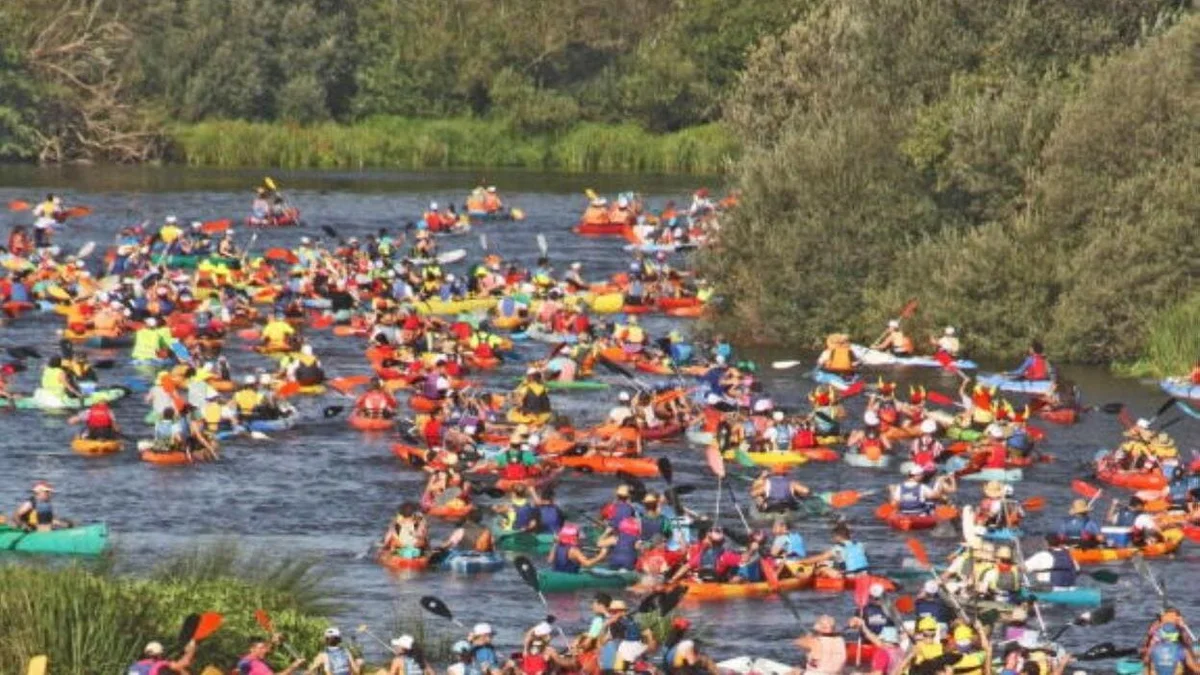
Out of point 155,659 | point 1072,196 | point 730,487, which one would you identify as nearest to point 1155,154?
point 1072,196

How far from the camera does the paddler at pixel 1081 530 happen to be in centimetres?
4509

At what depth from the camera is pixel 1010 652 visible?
34.2 metres

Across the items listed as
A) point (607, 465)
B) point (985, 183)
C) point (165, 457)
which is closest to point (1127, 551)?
point (607, 465)

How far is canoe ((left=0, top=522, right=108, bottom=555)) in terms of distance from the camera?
43.1 meters

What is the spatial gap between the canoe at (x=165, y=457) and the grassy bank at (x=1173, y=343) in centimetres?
2296

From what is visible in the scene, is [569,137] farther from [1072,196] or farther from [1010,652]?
[1010,652]

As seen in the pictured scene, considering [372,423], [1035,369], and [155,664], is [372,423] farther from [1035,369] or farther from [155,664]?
[155,664]

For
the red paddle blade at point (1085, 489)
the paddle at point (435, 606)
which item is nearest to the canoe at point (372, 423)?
the red paddle blade at point (1085, 489)

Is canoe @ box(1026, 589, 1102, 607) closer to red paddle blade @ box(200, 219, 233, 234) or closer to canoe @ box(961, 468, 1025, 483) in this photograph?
canoe @ box(961, 468, 1025, 483)

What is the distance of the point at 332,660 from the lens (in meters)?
32.5

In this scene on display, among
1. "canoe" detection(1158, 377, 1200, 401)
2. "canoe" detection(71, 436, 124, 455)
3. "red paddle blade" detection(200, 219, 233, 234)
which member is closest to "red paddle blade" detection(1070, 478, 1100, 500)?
"canoe" detection(1158, 377, 1200, 401)

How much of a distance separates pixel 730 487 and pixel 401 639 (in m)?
17.6

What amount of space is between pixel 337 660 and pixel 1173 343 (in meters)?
34.3

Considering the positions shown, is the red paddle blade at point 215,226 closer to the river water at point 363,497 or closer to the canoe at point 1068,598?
the river water at point 363,497
